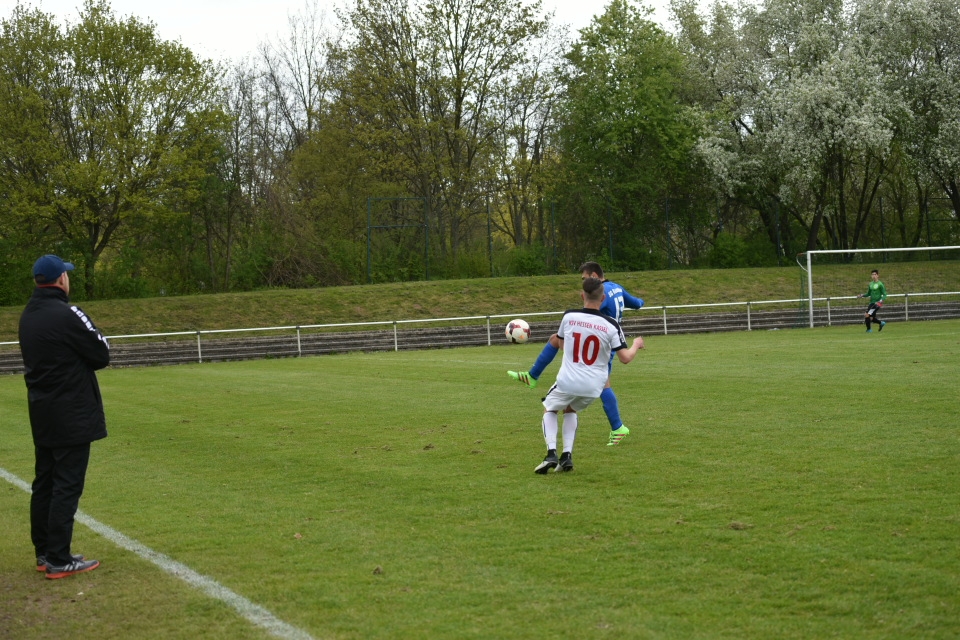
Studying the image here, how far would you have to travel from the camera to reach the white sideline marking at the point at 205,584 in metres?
4.80

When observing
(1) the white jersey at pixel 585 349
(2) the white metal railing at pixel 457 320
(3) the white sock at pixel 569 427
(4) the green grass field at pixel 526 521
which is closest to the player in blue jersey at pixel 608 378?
(1) the white jersey at pixel 585 349

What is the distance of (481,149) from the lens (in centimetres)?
4781

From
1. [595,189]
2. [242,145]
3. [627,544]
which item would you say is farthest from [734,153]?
[627,544]

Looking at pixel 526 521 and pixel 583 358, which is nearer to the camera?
pixel 526 521

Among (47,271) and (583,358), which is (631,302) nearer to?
(583,358)

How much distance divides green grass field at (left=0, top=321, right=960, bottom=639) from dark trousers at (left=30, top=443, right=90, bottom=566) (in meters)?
0.24

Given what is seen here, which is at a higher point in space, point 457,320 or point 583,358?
point 583,358

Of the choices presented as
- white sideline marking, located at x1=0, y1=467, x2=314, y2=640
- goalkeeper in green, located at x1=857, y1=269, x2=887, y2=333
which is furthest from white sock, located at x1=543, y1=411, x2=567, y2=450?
goalkeeper in green, located at x1=857, y1=269, x2=887, y2=333

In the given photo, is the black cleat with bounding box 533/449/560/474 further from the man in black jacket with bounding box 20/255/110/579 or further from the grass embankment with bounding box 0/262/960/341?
the grass embankment with bounding box 0/262/960/341

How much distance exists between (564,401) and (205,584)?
395 centimetres

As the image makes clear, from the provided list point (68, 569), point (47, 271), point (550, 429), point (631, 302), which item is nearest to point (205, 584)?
point (68, 569)

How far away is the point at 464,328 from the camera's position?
34.6 metres

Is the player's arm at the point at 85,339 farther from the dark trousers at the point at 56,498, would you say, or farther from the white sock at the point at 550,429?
the white sock at the point at 550,429

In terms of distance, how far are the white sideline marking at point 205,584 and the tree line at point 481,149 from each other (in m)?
33.9
